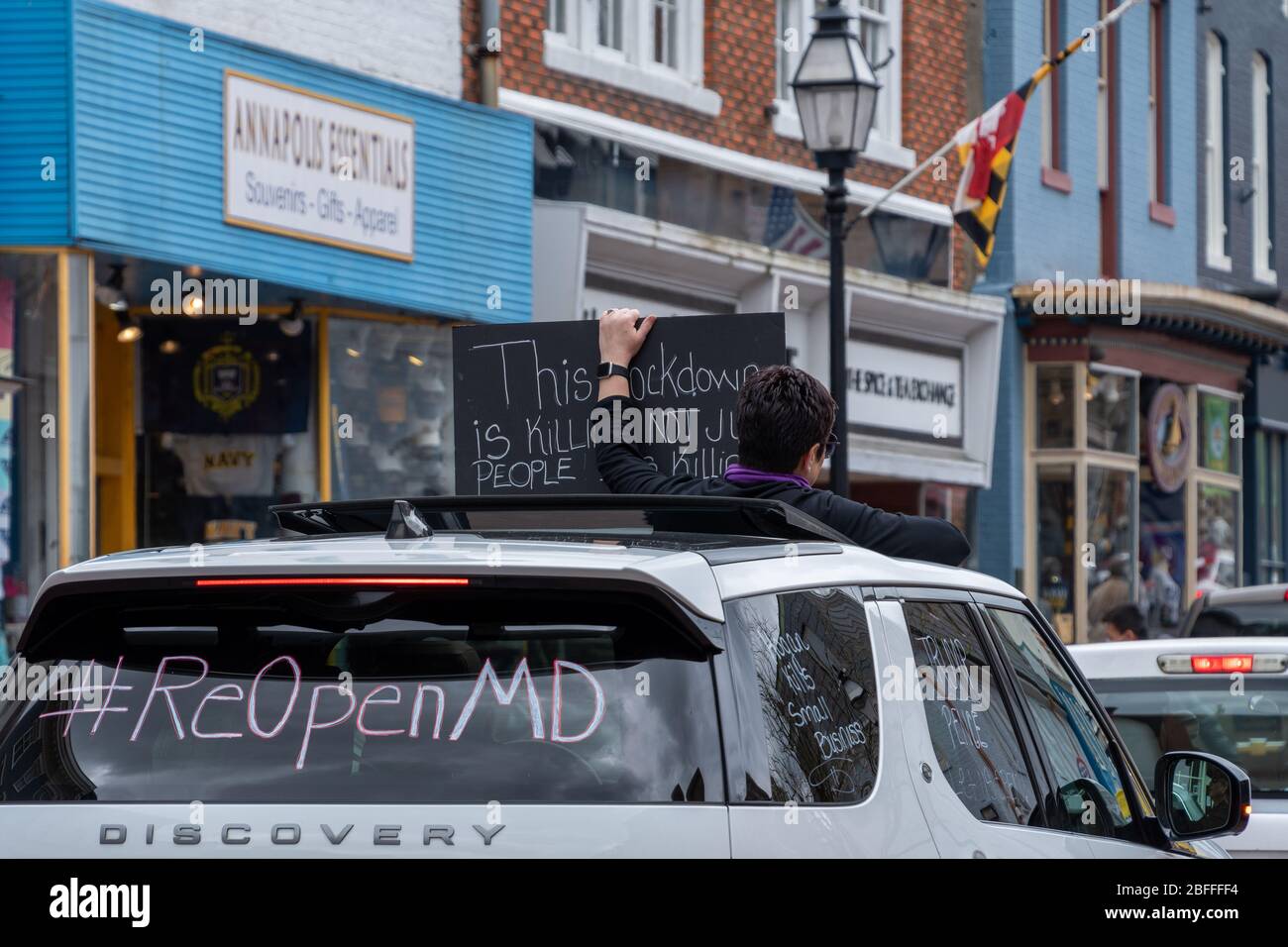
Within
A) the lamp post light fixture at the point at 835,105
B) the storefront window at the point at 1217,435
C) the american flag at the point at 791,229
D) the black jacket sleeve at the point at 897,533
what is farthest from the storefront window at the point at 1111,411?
the black jacket sleeve at the point at 897,533

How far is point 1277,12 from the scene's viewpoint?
2792 cm

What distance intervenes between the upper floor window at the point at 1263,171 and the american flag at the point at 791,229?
37.1 feet

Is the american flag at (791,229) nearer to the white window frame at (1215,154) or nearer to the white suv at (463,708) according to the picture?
the white window frame at (1215,154)

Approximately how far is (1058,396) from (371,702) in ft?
61.6

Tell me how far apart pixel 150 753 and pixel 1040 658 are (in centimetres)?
213

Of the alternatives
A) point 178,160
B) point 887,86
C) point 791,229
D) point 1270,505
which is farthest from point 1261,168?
point 178,160

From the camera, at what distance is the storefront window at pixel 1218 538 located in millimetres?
24128

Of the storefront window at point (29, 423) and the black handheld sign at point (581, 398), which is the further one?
the storefront window at point (29, 423)

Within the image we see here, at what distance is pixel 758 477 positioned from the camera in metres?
5.03

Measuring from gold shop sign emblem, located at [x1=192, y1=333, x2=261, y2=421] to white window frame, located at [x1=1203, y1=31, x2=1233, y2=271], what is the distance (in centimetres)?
1552

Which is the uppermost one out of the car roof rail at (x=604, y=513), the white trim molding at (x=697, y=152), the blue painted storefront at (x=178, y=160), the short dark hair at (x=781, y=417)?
the white trim molding at (x=697, y=152)

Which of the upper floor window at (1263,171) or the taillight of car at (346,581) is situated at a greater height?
the upper floor window at (1263,171)

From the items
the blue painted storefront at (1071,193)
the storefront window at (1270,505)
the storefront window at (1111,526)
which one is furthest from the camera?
the storefront window at (1270,505)
